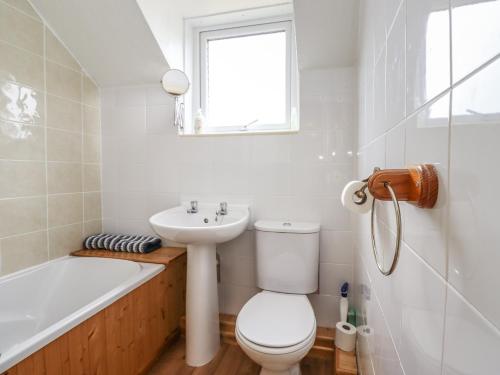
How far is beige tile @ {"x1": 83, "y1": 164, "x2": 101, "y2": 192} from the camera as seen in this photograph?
6.35 feet

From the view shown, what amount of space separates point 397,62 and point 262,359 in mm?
1183

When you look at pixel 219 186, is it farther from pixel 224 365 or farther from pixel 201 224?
pixel 224 365

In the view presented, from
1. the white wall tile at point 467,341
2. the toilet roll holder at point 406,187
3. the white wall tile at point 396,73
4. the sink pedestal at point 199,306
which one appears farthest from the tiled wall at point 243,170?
the white wall tile at point 467,341

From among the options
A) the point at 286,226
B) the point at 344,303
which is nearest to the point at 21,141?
the point at 286,226

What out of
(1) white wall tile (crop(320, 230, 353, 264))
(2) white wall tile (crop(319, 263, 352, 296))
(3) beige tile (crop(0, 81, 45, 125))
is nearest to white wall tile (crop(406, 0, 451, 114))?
(1) white wall tile (crop(320, 230, 353, 264))

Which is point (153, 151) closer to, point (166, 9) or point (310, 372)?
point (166, 9)

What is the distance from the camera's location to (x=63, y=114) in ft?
5.76

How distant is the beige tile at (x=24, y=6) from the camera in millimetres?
1468

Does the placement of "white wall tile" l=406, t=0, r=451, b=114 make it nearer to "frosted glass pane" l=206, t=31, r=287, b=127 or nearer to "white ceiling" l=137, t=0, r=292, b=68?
"frosted glass pane" l=206, t=31, r=287, b=127

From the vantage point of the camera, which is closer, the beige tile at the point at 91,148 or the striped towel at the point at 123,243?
the striped towel at the point at 123,243

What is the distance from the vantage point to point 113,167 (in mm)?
2039

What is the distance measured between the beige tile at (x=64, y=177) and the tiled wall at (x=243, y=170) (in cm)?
21

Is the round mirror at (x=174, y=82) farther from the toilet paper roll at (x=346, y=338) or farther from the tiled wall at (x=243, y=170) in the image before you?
the toilet paper roll at (x=346, y=338)

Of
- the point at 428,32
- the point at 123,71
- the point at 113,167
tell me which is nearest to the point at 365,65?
the point at 428,32
